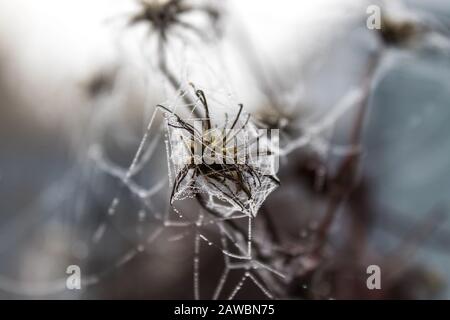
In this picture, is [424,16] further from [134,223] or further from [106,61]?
[134,223]

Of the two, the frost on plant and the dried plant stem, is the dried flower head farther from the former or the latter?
the frost on plant

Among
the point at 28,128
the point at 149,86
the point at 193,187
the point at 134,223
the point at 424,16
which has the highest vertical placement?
the point at 28,128

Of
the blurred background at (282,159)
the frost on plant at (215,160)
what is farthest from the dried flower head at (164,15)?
the frost on plant at (215,160)

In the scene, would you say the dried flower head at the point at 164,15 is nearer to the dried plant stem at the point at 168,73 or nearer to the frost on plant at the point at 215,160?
the dried plant stem at the point at 168,73

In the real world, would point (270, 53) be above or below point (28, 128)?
below

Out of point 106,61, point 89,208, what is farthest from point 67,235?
point 106,61

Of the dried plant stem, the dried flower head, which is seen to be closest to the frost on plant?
the dried plant stem

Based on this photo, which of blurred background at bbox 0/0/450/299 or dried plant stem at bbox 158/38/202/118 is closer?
dried plant stem at bbox 158/38/202/118

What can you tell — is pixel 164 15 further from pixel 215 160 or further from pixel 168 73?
pixel 215 160
